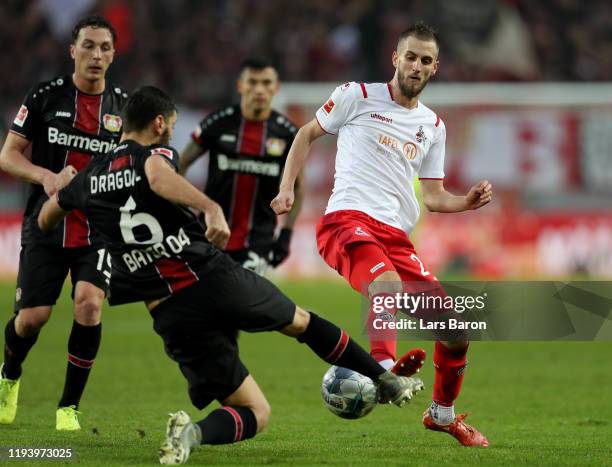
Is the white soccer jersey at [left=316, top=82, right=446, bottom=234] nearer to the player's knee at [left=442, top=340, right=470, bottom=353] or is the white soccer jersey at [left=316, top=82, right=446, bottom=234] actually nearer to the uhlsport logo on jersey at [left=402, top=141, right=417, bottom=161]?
the uhlsport logo on jersey at [left=402, top=141, right=417, bottom=161]

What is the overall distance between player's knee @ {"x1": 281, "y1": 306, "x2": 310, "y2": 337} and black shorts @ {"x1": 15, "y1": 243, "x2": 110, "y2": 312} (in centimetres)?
194

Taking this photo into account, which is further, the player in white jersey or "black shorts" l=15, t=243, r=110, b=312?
"black shorts" l=15, t=243, r=110, b=312

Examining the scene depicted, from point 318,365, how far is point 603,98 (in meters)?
12.3

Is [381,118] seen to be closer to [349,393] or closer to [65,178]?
[349,393]

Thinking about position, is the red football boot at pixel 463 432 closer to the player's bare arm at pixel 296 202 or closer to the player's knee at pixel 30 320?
the player's knee at pixel 30 320

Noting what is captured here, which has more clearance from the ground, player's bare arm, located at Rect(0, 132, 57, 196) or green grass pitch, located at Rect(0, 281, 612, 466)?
player's bare arm, located at Rect(0, 132, 57, 196)

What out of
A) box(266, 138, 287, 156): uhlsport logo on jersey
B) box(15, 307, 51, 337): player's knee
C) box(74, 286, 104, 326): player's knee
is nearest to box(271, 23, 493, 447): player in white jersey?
box(74, 286, 104, 326): player's knee

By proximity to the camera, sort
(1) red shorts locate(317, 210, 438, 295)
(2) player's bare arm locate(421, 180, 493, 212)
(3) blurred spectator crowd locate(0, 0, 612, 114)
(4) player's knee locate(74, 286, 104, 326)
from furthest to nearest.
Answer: (3) blurred spectator crowd locate(0, 0, 612, 114)
(4) player's knee locate(74, 286, 104, 326)
(2) player's bare arm locate(421, 180, 493, 212)
(1) red shorts locate(317, 210, 438, 295)

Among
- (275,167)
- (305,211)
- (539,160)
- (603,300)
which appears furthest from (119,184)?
(539,160)

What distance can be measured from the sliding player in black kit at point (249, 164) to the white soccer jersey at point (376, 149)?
2676mm

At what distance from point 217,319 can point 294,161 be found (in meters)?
1.44

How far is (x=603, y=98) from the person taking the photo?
22375 millimetres

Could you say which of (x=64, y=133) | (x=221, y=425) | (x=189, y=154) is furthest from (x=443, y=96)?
(x=221, y=425)

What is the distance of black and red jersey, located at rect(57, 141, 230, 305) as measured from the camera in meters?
6.02
